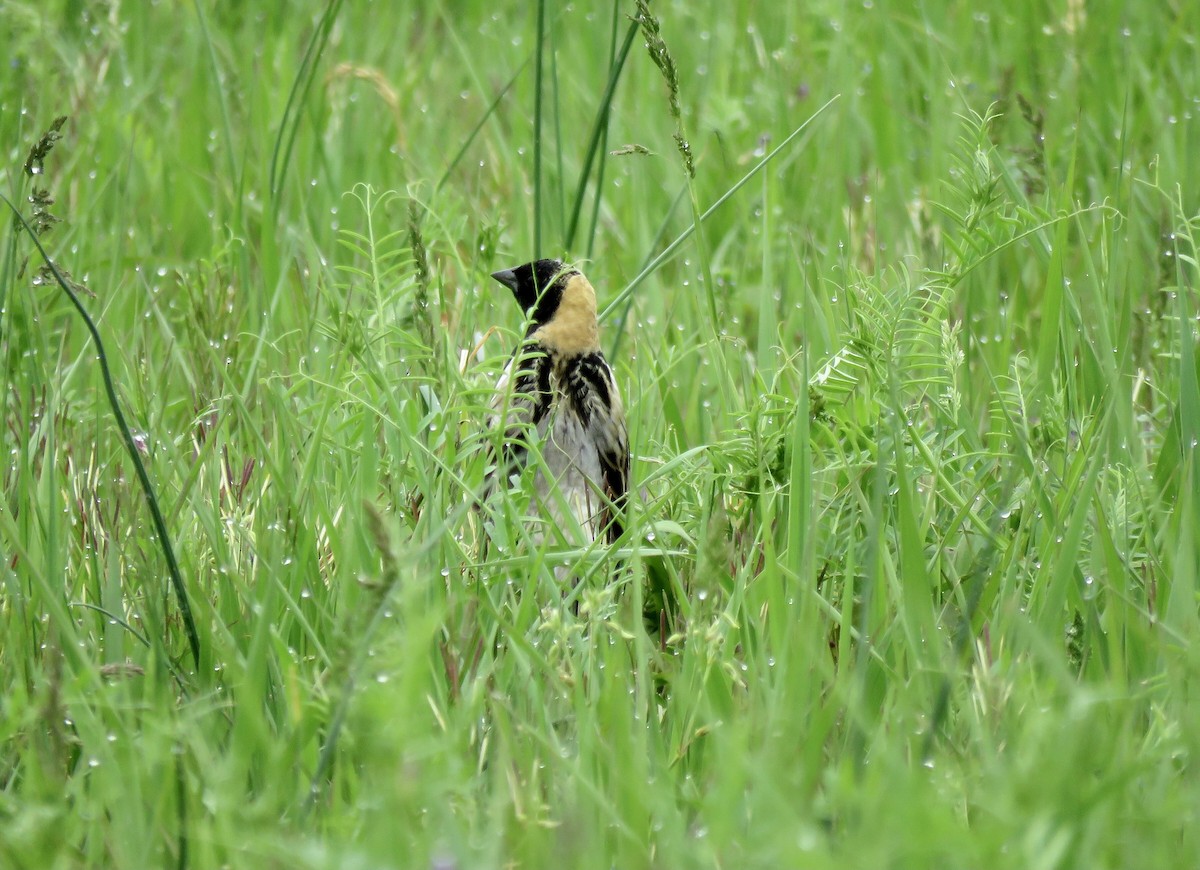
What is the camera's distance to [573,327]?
12.1ft

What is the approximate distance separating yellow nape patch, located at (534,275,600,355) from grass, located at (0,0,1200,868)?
148mm

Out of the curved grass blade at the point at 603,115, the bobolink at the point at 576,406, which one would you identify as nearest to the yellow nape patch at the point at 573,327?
the bobolink at the point at 576,406

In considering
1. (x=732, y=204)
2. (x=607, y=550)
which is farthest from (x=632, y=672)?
(x=732, y=204)

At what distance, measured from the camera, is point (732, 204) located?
520cm

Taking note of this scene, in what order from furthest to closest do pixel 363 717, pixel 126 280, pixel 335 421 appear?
pixel 126 280, pixel 335 421, pixel 363 717

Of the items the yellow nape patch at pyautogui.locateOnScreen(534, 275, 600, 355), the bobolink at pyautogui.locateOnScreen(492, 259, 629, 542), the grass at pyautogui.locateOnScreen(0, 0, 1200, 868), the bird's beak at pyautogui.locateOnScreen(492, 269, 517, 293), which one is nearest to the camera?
the grass at pyautogui.locateOnScreen(0, 0, 1200, 868)

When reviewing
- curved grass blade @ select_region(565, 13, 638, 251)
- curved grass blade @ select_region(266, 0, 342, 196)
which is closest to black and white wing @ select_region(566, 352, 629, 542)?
curved grass blade @ select_region(565, 13, 638, 251)

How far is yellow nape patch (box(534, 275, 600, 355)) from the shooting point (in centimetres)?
368

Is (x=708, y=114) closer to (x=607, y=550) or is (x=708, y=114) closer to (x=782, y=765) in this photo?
(x=607, y=550)

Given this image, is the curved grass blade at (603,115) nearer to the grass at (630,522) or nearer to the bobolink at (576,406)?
the grass at (630,522)

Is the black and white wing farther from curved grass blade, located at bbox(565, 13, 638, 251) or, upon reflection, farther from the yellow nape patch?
curved grass blade, located at bbox(565, 13, 638, 251)

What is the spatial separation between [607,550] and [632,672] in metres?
0.23

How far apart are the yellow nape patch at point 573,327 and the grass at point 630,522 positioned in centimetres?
15

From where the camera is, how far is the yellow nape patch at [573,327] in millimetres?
3676
